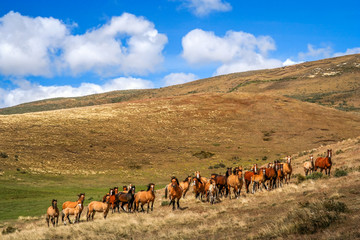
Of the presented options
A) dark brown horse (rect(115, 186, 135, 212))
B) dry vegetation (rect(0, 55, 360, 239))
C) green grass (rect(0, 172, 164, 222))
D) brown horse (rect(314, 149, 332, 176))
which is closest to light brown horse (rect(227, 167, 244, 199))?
dry vegetation (rect(0, 55, 360, 239))

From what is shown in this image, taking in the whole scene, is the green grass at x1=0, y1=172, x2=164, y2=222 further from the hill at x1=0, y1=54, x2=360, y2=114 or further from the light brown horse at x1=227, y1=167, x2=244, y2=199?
the hill at x1=0, y1=54, x2=360, y2=114

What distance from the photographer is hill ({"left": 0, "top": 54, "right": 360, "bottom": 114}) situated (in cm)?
10981

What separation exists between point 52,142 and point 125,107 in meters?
30.5

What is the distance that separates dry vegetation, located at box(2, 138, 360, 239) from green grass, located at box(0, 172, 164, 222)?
4.97 meters

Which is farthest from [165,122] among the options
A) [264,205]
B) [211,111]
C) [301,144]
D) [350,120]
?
[264,205]

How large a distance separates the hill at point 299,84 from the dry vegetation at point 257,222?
286 ft

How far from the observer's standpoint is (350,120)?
2916 inches

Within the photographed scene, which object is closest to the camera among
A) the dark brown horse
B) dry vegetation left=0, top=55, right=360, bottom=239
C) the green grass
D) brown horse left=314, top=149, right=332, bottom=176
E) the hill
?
dry vegetation left=0, top=55, right=360, bottom=239

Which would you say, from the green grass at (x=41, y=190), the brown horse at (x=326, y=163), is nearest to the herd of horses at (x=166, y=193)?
the brown horse at (x=326, y=163)

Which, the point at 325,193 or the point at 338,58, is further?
the point at 338,58

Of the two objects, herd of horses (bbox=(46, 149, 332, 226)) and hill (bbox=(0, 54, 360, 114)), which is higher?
Answer: hill (bbox=(0, 54, 360, 114))

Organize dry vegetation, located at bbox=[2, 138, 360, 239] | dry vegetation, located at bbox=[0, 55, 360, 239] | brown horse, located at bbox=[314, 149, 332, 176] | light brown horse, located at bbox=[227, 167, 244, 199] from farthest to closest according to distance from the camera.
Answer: brown horse, located at bbox=[314, 149, 332, 176]
light brown horse, located at bbox=[227, 167, 244, 199]
dry vegetation, located at bbox=[0, 55, 360, 239]
dry vegetation, located at bbox=[2, 138, 360, 239]

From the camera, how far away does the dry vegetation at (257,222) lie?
9.32 metres

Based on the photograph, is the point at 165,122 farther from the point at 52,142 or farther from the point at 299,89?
the point at 299,89
